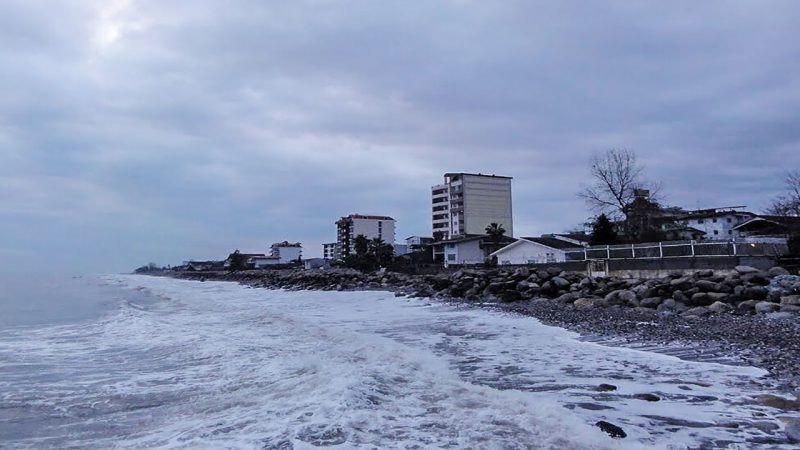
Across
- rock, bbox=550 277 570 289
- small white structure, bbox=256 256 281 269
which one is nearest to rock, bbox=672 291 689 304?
rock, bbox=550 277 570 289

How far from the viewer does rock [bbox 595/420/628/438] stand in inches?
176

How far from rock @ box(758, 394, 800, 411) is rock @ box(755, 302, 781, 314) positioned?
290 inches

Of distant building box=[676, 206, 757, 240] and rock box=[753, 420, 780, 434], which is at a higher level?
distant building box=[676, 206, 757, 240]

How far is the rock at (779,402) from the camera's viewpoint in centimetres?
501

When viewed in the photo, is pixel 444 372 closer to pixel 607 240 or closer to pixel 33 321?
pixel 33 321

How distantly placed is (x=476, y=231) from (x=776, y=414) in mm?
87221

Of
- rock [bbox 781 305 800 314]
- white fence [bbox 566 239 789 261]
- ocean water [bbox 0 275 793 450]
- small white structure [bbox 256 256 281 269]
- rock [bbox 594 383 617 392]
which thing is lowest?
ocean water [bbox 0 275 793 450]

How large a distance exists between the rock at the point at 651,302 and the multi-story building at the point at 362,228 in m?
107

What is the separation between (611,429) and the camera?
4.59 metres

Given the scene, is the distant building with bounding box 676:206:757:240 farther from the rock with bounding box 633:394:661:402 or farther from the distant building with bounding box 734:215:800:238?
the rock with bounding box 633:394:661:402

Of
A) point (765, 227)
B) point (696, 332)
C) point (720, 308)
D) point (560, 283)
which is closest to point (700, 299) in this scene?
point (720, 308)

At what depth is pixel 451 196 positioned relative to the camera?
9350 centimetres

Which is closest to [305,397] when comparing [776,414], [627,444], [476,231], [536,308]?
[627,444]

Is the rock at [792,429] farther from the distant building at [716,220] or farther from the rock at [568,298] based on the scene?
the distant building at [716,220]
